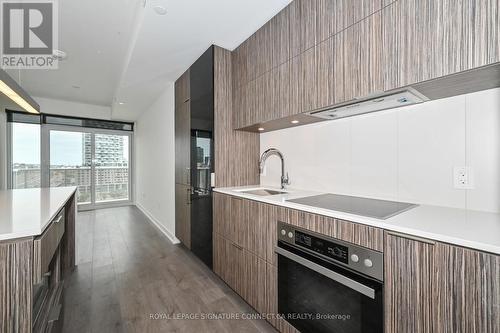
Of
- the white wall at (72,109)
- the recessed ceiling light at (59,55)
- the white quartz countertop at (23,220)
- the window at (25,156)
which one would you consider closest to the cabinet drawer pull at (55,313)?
the white quartz countertop at (23,220)

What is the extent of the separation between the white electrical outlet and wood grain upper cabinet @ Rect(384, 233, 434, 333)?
25.4 inches

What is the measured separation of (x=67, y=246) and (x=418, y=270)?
322 centimetres

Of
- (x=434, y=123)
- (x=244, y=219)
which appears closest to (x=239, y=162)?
(x=244, y=219)

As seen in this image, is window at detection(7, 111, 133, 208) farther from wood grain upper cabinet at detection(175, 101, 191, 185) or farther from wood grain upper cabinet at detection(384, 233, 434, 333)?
wood grain upper cabinet at detection(384, 233, 434, 333)

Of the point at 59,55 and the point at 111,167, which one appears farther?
the point at 111,167

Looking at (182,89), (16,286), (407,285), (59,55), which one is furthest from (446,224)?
(59,55)

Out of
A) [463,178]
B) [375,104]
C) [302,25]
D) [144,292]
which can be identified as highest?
[302,25]

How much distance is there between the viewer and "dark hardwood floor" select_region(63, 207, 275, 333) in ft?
5.32

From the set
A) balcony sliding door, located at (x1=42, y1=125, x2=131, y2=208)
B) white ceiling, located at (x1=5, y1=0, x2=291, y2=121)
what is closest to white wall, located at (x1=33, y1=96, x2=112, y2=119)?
balcony sliding door, located at (x1=42, y1=125, x2=131, y2=208)

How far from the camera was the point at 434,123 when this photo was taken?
1.29 m

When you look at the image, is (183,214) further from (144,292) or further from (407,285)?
(407,285)

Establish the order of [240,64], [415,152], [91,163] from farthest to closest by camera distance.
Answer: [91,163] < [240,64] < [415,152]

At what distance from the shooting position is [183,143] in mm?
3080

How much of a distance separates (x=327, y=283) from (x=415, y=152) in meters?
0.98
